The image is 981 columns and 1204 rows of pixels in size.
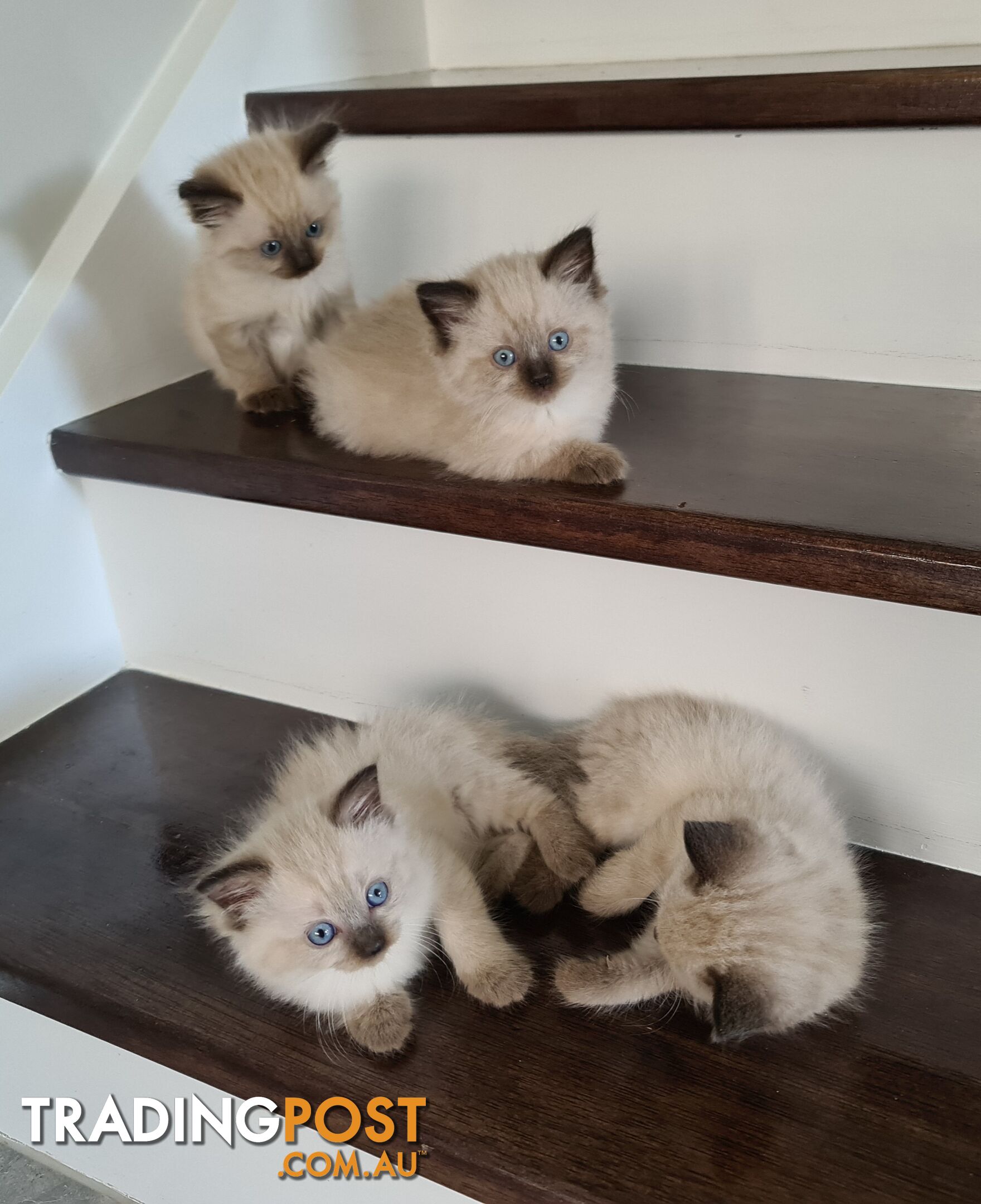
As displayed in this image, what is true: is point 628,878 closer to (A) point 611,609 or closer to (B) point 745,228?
(A) point 611,609

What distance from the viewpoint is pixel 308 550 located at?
4.28 ft

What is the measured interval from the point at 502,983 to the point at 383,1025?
122 mm

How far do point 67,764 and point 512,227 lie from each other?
0.97 meters

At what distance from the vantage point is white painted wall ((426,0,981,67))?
4.62ft

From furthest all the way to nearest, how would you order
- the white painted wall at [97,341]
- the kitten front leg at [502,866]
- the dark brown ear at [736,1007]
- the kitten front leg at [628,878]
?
the white painted wall at [97,341] < the kitten front leg at [502,866] < the kitten front leg at [628,878] < the dark brown ear at [736,1007]

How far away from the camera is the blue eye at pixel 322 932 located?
95cm

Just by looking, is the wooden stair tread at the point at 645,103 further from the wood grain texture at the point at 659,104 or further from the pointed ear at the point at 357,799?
the pointed ear at the point at 357,799

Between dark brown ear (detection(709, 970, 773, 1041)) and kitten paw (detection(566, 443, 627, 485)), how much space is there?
50 centimetres

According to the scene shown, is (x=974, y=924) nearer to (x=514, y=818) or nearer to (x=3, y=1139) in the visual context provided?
(x=514, y=818)

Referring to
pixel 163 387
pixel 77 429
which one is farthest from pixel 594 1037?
pixel 163 387

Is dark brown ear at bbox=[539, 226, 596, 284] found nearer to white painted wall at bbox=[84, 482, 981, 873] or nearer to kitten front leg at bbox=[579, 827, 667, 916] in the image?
white painted wall at bbox=[84, 482, 981, 873]

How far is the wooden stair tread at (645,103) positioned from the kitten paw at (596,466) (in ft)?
1.48

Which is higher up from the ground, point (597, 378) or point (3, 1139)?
point (597, 378)

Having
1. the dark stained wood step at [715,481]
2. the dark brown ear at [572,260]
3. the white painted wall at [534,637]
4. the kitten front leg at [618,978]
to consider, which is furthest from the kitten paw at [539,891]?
the dark brown ear at [572,260]
